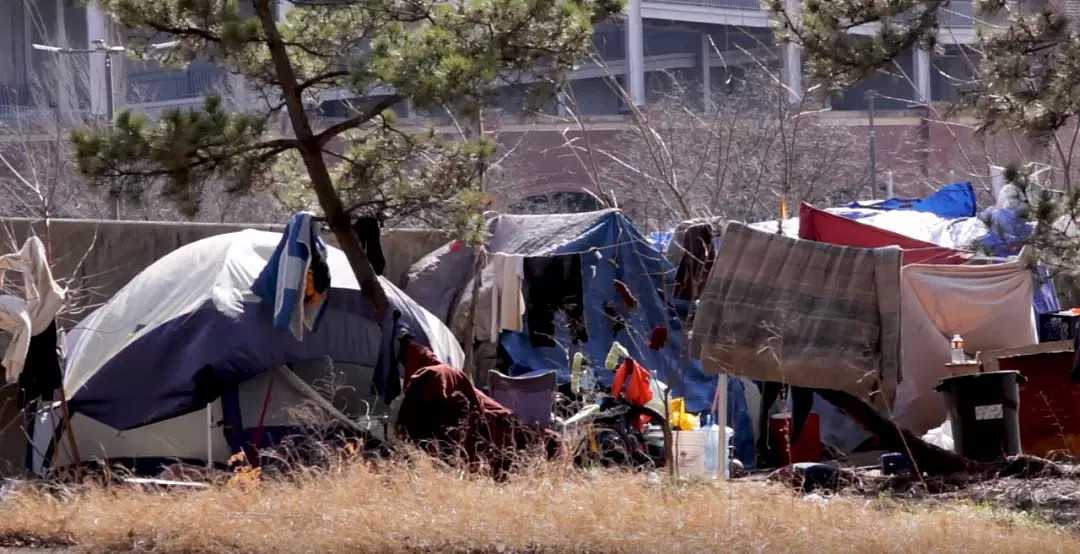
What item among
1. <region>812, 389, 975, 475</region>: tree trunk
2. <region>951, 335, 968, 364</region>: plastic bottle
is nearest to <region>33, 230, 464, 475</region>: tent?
<region>812, 389, 975, 475</region>: tree trunk

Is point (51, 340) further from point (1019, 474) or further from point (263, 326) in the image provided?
point (1019, 474)

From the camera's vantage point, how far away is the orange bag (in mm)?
12109

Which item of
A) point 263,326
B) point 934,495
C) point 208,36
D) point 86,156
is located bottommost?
point 934,495

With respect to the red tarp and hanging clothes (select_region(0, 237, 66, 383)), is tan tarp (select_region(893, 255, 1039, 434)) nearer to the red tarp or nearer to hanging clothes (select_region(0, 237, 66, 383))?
the red tarp

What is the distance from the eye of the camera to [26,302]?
34.3 ft

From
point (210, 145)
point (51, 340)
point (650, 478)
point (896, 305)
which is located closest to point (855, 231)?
point (896, 305)

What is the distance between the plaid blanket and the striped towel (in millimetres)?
3022

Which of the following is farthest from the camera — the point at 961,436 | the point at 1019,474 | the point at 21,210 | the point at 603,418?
the point at 21,210

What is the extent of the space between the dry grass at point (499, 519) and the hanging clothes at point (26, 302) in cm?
132

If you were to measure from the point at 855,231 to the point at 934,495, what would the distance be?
200 inches

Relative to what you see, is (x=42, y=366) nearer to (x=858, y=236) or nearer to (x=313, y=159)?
(x=313, y=159)

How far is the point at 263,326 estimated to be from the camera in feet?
40.0

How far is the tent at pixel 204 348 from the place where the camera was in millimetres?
12031

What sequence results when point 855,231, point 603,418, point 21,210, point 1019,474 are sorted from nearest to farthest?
point 1019,474, point 603,418, point 855,231, point 21,210
